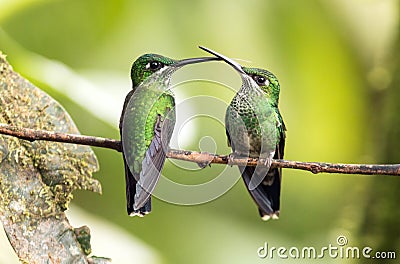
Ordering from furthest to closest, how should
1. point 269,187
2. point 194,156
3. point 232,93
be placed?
1. point 232,93
2. point 269,187
3. point 194,156

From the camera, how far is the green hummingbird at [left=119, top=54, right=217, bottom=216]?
52 cm

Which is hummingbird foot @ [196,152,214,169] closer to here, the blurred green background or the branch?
the branch

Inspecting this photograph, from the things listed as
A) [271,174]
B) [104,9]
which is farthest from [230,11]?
[271,174]

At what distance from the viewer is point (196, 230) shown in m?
1.49

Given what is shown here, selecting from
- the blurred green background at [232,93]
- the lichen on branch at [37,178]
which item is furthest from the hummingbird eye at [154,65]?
the blurred green background at [232,93]

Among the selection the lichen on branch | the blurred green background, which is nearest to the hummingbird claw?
the lichen on branch

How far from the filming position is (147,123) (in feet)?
1.82

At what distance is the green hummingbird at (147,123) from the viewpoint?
52 centimetres

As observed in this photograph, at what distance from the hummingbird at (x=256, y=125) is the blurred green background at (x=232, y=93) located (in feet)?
1.09

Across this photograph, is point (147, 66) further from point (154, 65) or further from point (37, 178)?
point (37, 178)

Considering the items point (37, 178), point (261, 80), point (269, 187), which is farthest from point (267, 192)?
point (37, 178)

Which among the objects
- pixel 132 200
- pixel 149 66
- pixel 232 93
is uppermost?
pixel 232 93

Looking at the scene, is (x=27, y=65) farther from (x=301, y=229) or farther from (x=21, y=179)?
(x=301, y=229)

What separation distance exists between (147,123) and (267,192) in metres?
0.16
